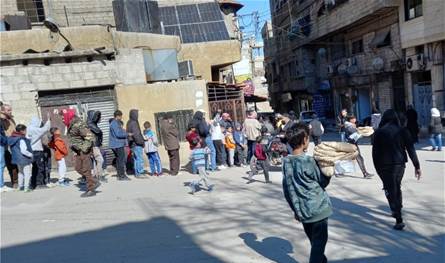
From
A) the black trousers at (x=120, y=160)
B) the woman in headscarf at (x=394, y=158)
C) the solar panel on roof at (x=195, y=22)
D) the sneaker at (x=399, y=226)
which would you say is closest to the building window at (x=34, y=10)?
the solar panel on roof at (x=195, y=22)

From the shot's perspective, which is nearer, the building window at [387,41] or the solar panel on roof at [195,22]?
the solar panel on roof at [195,22]

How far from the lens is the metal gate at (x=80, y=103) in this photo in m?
12.1

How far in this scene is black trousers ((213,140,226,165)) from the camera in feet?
37.7

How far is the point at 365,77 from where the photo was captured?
81.0 feet

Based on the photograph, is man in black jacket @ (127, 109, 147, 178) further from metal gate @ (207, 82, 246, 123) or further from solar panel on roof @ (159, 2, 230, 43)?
solar panel on roof @ (159, 2, 230, 43)

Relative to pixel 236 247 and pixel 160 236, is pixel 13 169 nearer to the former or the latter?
pixel 160 236

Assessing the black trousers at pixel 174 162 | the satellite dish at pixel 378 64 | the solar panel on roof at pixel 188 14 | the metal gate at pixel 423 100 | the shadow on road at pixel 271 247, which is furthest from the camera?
the satellite dish at pixel 378 64

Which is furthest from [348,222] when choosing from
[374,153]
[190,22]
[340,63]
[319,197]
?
[340,63]

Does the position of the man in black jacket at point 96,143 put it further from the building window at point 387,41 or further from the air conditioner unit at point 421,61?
the building window at point 387,41

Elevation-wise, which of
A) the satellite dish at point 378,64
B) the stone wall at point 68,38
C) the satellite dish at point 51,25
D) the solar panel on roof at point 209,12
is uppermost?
the solar panel on roof at point 209,12

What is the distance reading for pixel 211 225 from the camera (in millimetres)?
6176

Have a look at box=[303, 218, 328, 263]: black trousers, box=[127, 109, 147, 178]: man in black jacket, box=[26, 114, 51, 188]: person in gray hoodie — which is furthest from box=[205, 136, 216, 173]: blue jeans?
box=[303, 218, 328, 263]: black trousers

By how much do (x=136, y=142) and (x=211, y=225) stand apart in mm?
4724

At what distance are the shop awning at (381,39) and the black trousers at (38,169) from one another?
58.9ft
